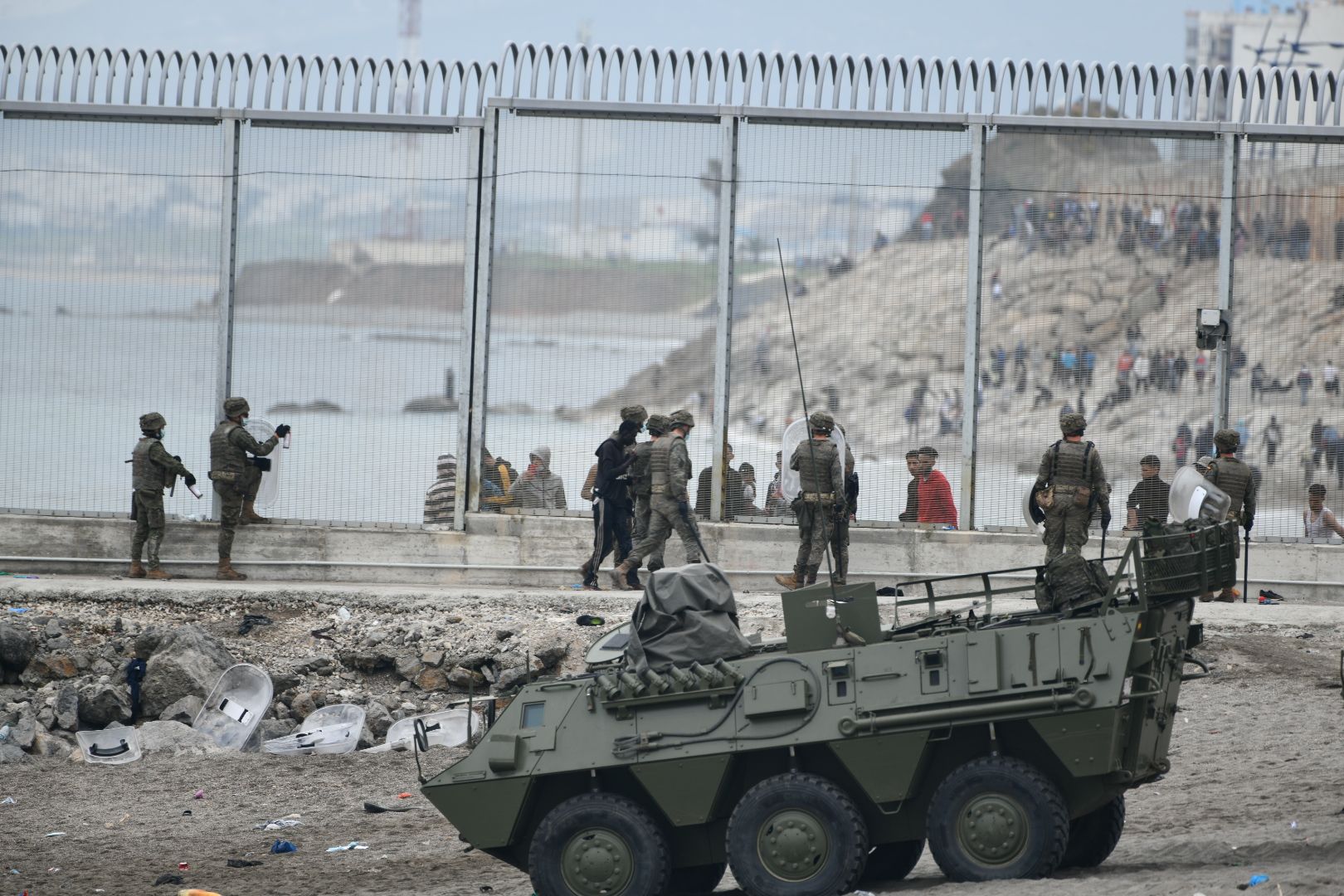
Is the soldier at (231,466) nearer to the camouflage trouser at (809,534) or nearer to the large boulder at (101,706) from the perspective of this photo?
the large boulder at (101,706)

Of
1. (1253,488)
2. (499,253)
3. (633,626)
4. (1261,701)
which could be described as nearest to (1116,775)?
(633,626)

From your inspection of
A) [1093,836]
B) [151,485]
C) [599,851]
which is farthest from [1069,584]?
[151,485]

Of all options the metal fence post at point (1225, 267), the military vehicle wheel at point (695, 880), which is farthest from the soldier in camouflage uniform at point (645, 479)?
the military vehicle wheel at point (695, 880)

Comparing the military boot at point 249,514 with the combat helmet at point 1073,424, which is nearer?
the combat helmet at point 1073,424

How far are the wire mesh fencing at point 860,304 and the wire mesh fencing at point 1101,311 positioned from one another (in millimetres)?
397

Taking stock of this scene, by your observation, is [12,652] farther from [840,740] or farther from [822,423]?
[840,740]

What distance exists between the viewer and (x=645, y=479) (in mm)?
17062

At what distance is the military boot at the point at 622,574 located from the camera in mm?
17328

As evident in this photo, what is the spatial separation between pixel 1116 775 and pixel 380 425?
1027 centimetres

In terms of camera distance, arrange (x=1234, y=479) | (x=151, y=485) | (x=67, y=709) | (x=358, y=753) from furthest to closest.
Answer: (x=151, y=485) < (x=1234, y=479) < (x=67, y=709) < (x=358, y=753)

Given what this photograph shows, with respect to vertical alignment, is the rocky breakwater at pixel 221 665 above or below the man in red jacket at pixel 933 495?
below

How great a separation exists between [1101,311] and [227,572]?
8986 mm

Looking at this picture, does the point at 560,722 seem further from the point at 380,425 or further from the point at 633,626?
the point at 380,425

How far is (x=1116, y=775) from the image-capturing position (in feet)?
30.6
